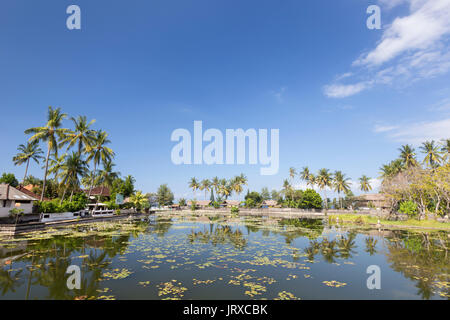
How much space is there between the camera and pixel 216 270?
32.5 feet

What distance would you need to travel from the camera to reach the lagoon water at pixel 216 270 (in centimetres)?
743

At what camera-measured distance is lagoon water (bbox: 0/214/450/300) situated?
293 inches

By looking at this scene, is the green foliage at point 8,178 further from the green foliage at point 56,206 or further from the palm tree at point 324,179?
the palm tree at point 324,179

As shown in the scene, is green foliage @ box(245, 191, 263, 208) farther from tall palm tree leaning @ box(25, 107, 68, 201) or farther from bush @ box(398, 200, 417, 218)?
tall palm tree leaning @ box(25, 107, 68, 201)

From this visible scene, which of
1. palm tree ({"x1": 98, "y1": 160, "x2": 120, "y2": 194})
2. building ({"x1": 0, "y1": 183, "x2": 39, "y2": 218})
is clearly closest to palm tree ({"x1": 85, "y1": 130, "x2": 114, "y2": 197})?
palm tree ({"x1": 98, "y1": 160, "x2": 120, "y2": 194})

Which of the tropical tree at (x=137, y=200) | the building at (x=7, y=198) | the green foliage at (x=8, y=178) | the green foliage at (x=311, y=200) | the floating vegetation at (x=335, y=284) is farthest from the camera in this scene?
the green foliage at (x=311, y=200)

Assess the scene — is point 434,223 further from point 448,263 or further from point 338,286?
point 338,286

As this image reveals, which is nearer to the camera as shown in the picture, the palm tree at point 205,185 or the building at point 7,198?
the building at point 7,198

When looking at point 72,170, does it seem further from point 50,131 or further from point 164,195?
point 164,195

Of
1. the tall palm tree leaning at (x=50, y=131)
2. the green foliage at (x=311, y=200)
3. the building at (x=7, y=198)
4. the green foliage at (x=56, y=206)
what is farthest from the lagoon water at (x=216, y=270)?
the green foliage at (x=311, y=200)
